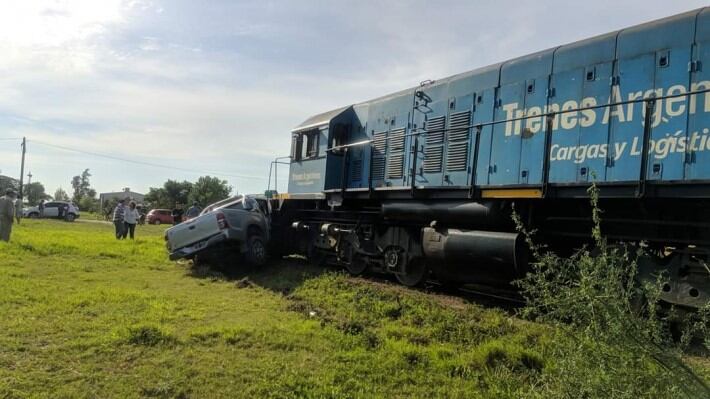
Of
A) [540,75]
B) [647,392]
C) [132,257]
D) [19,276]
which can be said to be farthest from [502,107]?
[132,257]

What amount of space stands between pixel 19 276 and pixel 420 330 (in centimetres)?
760

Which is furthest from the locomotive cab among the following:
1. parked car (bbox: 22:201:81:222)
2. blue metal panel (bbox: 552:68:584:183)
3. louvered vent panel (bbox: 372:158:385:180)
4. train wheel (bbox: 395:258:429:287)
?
parked car (bbox: 22:201:81:222)

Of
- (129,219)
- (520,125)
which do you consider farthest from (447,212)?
(129,219)

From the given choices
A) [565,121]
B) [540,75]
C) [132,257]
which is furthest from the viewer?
[132,257]

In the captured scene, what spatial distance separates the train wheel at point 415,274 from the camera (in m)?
9.86

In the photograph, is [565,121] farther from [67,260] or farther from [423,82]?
[67,260]

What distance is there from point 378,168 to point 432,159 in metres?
1.94

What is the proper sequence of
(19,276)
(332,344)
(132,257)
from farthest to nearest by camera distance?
1. (132,257)
2. (19,276)
3. (332,344)

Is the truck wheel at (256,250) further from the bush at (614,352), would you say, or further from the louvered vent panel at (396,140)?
the bush at (614,352)

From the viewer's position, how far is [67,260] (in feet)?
41.3

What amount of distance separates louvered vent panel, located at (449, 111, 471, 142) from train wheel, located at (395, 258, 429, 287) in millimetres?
2391

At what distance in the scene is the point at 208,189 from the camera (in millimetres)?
77625

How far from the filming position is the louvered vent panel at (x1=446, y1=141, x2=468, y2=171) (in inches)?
363

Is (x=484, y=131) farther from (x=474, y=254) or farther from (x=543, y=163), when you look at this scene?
(x=474, y=254)
